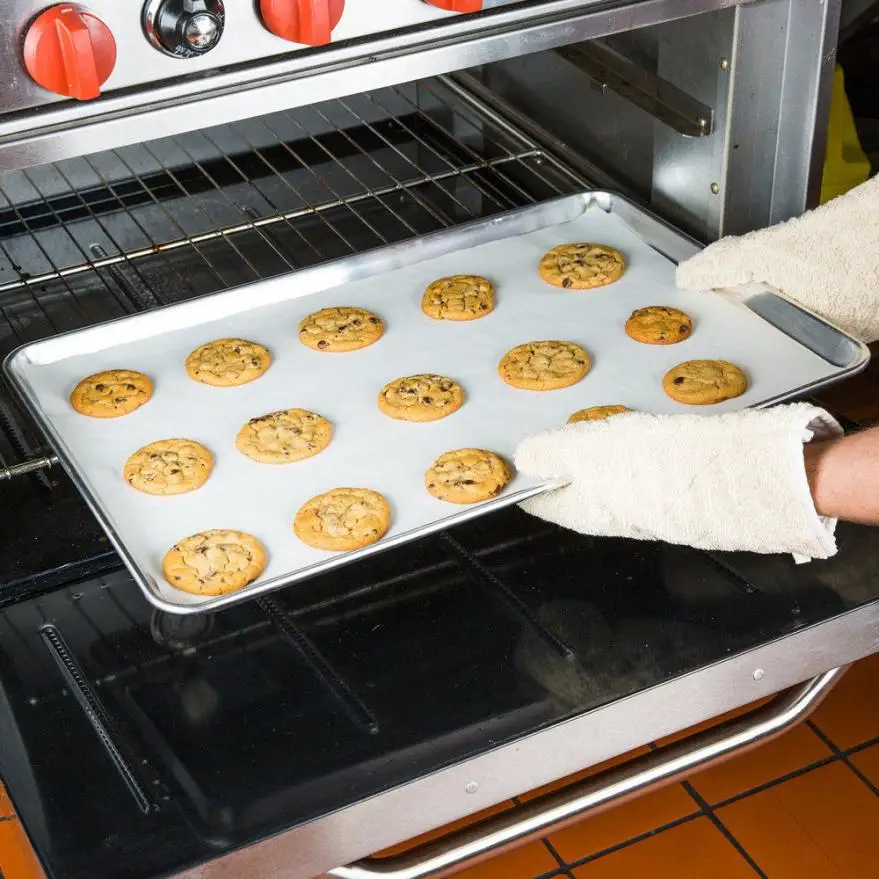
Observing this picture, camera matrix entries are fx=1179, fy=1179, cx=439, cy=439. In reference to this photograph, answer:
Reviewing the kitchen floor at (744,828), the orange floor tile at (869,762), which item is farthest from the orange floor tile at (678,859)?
the orange floor tile at (869,762)

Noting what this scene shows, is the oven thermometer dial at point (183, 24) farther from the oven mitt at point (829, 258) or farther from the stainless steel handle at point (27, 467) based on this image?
the oven mitt at point (829, 258)

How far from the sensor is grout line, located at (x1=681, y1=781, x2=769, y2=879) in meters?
1.79

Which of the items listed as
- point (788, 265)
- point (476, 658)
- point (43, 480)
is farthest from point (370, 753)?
point (788, 265)

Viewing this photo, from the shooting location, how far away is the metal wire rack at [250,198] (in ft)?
5.31

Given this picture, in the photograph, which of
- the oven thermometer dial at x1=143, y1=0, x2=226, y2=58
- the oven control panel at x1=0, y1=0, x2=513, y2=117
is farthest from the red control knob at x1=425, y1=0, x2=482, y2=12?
the oven thermometer dial at x1=143, y1=0, x2=226, y2=58

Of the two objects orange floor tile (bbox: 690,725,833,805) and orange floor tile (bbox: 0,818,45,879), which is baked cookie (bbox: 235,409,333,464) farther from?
orange floor tile (bbox: 690,725,833,805)

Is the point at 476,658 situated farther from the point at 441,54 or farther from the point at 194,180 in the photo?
the point at 194,180

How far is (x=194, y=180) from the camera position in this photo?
5.82ft

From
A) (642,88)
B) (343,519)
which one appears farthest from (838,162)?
(343,519)

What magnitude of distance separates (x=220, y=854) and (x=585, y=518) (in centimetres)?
48

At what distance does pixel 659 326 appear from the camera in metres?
1.47

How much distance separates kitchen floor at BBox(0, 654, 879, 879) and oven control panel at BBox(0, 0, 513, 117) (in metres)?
1.25

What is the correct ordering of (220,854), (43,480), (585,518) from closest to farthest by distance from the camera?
(220,854) → (585,518) → (43,480)

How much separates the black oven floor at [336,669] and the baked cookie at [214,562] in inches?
2.1
